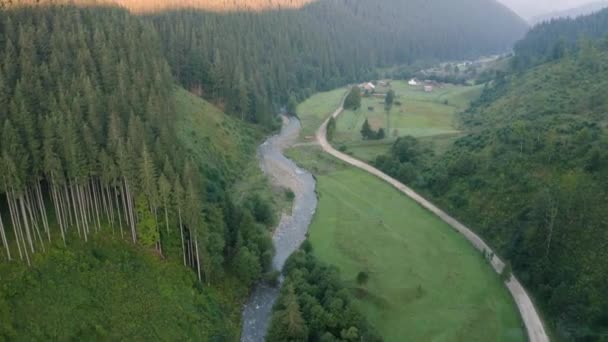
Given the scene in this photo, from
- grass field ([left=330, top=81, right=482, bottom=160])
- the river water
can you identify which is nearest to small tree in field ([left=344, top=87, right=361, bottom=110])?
grass field ([left=330, top=81, right=482, bottom=160])

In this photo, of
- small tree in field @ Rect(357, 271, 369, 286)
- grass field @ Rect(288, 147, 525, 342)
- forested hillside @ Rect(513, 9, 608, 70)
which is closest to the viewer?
grass field @ Rect(288, 147, 525, 342)

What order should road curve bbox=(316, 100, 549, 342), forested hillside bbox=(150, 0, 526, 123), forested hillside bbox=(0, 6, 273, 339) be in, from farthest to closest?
forested hillside bbox=(150, 0, 526, 123) → road curve bbox=(316, 100, 549, 342) → forested hillside bbox=(0, 6, 273, 339)

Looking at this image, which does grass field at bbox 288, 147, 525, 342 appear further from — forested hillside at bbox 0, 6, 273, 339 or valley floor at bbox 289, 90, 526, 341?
forested hillside at bbox 0, 6, 273, 339

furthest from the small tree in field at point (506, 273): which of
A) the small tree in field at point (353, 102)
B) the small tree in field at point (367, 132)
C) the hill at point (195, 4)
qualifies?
the small tree in field at point (353, 102)

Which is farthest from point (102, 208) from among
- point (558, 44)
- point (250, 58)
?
point (558, 44)

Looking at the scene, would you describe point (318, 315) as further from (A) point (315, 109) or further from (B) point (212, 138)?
(A) point (315, 109)

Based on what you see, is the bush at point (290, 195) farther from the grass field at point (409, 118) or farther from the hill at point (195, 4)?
the hill at point (195, 4)

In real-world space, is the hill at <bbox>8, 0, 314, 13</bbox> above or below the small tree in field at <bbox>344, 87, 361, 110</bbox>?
above
